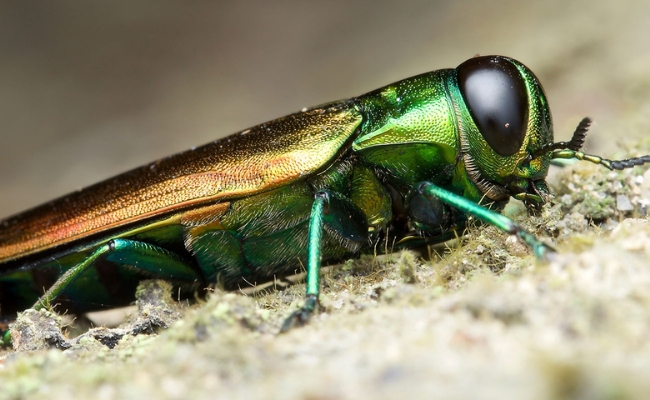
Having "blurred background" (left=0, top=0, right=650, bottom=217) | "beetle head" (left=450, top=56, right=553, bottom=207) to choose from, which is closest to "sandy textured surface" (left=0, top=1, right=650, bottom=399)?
"blurred background" (left=0, top=0, right=650, bottom=217)

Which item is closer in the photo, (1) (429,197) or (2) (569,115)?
(1) (429,197)

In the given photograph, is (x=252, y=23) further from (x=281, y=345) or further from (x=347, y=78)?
(x=281, y=345)

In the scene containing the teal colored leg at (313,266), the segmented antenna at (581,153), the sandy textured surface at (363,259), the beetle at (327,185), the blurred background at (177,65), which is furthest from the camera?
the blurred background at (177,65)

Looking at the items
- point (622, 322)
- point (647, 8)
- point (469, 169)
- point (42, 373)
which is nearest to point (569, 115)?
Answer: point (647, 8)

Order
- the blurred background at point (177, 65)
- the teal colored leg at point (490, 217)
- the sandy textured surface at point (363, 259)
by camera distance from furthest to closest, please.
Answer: the blurred background at point (177, 65)
the teal colored leg at point (490, 217)
the sandy textured surface at point (363, 259)

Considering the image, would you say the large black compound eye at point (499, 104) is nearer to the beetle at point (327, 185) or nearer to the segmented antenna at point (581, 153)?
the beetle at point (327, 185)

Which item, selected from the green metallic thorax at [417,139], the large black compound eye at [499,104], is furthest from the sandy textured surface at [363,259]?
the large black compound eye at [499,104]
